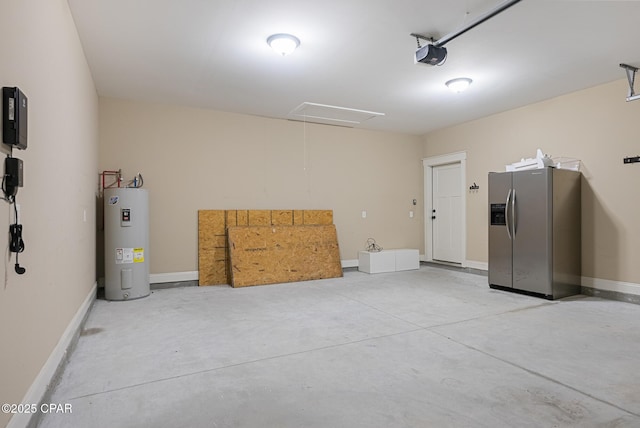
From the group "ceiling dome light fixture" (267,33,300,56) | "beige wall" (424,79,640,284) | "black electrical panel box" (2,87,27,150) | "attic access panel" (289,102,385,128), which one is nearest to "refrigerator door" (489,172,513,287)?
"beige wall" (424,79,640,284)

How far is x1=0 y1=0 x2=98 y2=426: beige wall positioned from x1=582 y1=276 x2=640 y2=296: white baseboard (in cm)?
609

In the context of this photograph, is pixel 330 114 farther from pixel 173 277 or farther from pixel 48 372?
pixel 48 372

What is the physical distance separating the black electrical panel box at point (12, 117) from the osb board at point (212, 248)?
13.8 ft

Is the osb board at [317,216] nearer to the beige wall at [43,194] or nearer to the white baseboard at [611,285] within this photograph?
the beige wall at [43,194]

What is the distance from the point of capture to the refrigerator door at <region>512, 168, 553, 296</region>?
4.72m

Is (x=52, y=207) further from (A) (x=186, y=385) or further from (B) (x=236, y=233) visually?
(B) (x=236, y=233)

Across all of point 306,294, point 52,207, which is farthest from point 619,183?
point 52,207

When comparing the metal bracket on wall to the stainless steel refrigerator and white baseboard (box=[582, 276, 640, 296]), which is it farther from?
white baseboard (box=[582, 276, 640, 296])

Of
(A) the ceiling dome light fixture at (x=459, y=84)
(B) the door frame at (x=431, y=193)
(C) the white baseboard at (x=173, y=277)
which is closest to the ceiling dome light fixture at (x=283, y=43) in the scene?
(A) the ceiling dome light fixture at (x=459, y=84)

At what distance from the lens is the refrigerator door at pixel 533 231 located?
4.72 meters

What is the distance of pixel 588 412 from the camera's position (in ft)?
6.70

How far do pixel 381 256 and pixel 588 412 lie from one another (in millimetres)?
4819

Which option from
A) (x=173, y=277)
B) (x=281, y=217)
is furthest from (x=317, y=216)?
(x=173, y=277)

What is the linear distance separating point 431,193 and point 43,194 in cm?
694
